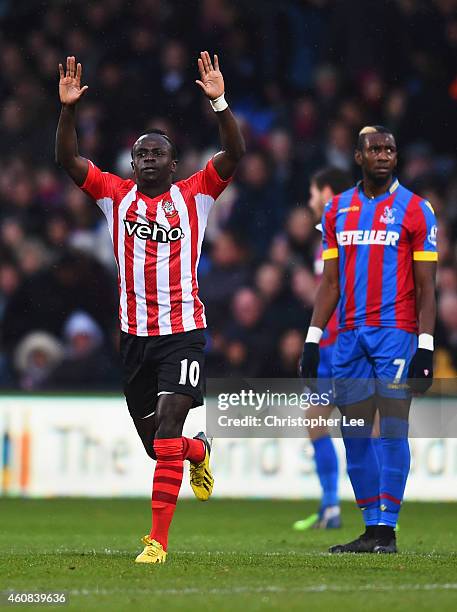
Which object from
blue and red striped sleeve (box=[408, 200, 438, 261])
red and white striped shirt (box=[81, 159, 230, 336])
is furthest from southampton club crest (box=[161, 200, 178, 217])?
blue and red striped sleeve (box=[408, 200, 438, 261])

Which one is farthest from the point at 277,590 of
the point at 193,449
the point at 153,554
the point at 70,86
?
the point at 70,86

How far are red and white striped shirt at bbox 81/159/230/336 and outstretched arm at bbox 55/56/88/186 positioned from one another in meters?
0.10

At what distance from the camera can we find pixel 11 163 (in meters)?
14.5

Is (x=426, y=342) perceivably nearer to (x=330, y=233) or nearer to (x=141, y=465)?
(x=330, y=233)

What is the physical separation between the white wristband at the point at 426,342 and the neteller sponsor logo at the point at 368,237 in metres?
0.54

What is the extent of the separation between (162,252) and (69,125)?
2.43 feet

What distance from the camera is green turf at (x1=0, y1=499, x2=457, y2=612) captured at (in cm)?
504

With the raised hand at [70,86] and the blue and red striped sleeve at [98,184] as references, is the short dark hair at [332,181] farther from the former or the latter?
the raised hand at [70,86]

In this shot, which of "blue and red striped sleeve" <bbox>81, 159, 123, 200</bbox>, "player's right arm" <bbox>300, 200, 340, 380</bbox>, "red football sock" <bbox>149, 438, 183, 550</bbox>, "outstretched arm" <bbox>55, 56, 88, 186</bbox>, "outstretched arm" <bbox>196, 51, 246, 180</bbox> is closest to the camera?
"red football sock" <bbox>149, 438, 183, 550</bbox>

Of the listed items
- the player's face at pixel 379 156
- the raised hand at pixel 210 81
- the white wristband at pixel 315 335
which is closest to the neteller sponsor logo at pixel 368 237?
the player's face at pixel 379 156

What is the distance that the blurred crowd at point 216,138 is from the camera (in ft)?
40.1

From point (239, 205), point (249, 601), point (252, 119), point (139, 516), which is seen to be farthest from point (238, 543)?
point (252, 119)

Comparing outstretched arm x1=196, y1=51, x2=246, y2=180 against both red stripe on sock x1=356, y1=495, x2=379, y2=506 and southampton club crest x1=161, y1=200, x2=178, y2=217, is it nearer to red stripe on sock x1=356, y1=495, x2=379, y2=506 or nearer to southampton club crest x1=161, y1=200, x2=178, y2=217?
southampton club crest x1=161, y1=200, x2=178, y2=217

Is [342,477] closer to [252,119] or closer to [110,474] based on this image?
[110,474]
